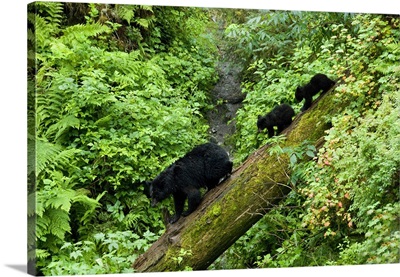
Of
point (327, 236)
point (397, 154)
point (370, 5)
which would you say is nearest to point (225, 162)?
point (327, 236)

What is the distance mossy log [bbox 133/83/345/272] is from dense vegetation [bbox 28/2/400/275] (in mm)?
160

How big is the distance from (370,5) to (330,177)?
92.3 inches

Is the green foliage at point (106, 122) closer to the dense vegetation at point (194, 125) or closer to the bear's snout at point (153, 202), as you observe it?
the dense vegetation at point (194, 125)

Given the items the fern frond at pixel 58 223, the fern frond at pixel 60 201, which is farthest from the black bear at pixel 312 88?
the fern frond at pixel 58 223

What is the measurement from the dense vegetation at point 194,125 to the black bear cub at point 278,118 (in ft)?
0.45

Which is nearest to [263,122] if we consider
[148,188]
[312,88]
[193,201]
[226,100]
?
[226,100]

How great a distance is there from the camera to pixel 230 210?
772cm

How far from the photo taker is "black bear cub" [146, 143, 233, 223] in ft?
25.8

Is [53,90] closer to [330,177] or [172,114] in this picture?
[172,114]

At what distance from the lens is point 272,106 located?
8.41 meters

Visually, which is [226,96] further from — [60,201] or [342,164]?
[60,201]

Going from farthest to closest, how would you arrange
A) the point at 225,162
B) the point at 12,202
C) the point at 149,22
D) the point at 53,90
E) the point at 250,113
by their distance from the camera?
the point at 149,22 → the point at 250,113 → the point at 225,162 → the point at 53,90 → the point at 12,202

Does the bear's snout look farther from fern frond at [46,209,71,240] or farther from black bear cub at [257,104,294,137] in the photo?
black bear cub at [257,104,294,137]

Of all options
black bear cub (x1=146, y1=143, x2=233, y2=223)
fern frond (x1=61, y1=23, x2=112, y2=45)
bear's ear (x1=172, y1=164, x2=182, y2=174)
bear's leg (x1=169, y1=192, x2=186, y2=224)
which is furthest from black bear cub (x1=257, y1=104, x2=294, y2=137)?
fern frond (x1=61, y1=23, x2=112, y2=45)
